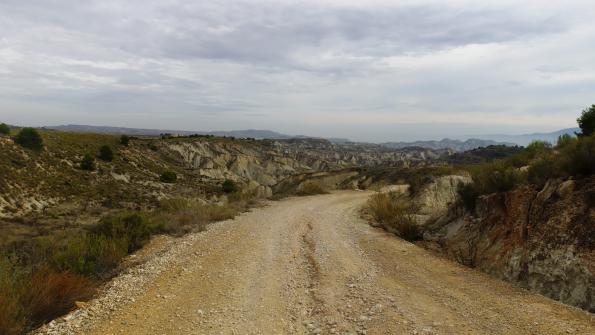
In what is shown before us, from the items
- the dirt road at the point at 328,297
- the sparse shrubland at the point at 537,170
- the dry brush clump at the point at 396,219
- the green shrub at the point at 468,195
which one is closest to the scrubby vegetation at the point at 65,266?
the dirt road at the point at 328,297

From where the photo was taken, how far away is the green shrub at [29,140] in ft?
139

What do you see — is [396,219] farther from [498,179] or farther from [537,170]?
[537,170]

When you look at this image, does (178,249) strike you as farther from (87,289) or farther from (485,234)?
(485,234)

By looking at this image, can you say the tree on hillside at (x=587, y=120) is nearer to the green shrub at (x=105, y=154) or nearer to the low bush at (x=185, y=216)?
the low bush at (x=185, y=216)

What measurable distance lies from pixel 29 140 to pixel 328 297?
49027 mm

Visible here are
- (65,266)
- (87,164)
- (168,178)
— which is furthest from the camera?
(168,178)

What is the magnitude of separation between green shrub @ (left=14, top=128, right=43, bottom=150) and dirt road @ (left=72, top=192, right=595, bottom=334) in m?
43.8

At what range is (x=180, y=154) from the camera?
77.6 metres

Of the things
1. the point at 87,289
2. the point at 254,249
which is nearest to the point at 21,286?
the point at 87,289

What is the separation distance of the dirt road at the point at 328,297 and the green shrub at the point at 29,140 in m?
43.8

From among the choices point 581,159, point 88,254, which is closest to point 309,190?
point 88,254

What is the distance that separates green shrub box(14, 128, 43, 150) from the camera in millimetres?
42500

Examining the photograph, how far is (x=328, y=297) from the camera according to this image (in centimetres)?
622

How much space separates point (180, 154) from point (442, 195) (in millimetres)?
67056
